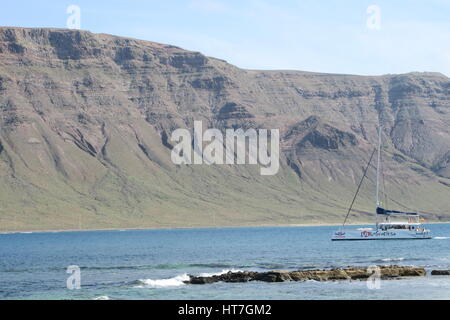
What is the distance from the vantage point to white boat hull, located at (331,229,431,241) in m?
126

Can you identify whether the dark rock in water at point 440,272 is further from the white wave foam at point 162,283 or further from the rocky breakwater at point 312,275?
the white wave foam at point 162,283

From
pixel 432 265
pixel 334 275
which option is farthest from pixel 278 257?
pixel 334 275

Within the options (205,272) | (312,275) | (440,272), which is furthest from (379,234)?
(312,275)

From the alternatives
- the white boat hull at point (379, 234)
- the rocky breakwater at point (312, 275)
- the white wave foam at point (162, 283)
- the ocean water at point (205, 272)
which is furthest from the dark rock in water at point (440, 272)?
the white boat hull at point (379, 234)

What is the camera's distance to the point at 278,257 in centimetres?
10181

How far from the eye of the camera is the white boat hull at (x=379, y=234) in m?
126

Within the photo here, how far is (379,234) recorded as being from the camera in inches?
4970

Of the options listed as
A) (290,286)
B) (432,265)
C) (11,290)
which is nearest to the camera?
(290,286)

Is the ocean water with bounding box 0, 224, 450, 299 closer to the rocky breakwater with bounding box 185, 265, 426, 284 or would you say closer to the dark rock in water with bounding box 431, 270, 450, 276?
the dark rock in water with bounding box 431, 270, 450, 276

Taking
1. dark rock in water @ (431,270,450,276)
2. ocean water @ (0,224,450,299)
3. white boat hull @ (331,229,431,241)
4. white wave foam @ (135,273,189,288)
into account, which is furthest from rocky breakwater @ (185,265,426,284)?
white boat hull @ (331,229,431,241)

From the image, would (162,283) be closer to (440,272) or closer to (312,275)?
(312,275)
